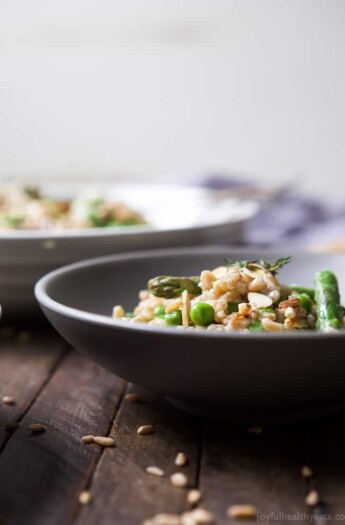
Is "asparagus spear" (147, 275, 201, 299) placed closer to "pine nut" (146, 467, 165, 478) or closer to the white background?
"pine nut" (146, 467, 165, 478)

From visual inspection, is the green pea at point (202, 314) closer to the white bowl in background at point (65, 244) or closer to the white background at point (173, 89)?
the white bowl in background at point (65, 244)

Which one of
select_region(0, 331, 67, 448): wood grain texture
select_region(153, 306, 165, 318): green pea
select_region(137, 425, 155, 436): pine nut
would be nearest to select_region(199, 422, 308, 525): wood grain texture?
select_region(137, 425, 155, 436): pine nut

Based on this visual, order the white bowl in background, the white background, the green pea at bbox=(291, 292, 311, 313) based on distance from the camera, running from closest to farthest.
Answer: the green pea at bbox=(291, 292, 311, 313) → the white bowl in background → the white background

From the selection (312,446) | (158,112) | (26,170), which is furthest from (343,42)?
(312,446)

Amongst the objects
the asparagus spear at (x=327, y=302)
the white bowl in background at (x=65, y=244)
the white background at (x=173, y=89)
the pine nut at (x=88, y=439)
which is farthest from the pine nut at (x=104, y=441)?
the white background at (x=173, y=89)

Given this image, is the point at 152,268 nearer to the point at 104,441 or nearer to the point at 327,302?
the point at 327,302

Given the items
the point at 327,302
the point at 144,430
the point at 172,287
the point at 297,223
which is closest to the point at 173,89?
the point at 297,223

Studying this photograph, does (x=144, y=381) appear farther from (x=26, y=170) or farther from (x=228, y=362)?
(x=26, y=170)
